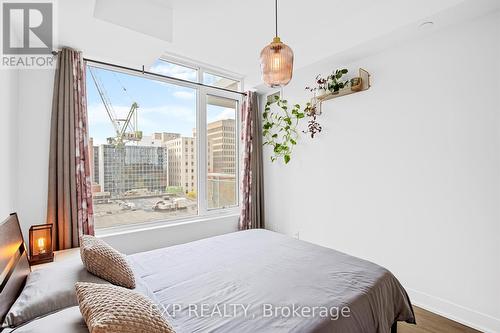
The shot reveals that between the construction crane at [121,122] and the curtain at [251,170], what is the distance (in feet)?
5.16

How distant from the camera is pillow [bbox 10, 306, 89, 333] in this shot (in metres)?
0.90

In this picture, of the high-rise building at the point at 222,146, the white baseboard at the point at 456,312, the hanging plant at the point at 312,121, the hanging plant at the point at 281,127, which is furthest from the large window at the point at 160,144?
the white baseboard at the point at 456,312

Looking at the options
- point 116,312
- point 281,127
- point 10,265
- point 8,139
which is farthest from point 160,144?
point 116,312

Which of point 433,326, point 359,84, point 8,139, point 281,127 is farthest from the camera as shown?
point 281,127

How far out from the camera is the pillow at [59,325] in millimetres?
901

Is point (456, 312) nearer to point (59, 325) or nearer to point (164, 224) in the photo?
point (59, 325)

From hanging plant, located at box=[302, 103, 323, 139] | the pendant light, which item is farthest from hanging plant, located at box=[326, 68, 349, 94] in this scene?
the pendant light

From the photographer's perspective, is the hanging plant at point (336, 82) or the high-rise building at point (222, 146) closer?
the hanging plant at point (336, 82)

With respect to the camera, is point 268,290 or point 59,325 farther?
point 268,290

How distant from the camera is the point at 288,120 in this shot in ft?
12.1

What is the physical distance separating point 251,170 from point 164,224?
1.51 metres

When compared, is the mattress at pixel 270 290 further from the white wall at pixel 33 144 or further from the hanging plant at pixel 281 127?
the hanging plant at pixel 281 127

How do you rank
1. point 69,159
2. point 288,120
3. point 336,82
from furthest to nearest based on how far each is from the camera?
1. point 288,120
2. point 336,82
3. point 69,159

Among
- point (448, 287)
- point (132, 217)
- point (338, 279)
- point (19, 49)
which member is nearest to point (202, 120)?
point (132, 217)
